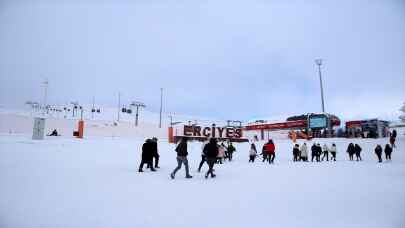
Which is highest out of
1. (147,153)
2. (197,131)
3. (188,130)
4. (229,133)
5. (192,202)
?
(188,130)

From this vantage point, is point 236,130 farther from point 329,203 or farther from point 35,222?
point 35,222

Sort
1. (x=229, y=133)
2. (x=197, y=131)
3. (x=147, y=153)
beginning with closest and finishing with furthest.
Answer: (x=147, y=153) < (x=197, y=131) < (x=229, y=133)

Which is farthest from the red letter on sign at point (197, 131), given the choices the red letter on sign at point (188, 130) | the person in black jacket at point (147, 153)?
the person in black jacket at point (147, 153)

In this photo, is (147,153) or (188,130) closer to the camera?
(147,153)

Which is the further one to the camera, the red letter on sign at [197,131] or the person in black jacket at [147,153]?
the red letter on sign at [197,131]

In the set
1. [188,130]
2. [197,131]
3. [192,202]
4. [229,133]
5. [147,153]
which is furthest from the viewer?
[229,133]

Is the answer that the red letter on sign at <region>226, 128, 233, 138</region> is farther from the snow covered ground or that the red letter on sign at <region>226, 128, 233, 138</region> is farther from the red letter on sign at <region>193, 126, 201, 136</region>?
the snow covered ground

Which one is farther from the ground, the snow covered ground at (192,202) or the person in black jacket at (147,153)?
the person in black jacket at (147,153)

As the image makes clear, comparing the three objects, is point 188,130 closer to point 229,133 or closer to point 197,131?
point 197,131

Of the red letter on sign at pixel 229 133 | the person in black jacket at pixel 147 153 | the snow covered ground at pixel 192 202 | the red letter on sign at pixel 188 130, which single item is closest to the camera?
the snow covered ground at pixel 192 202

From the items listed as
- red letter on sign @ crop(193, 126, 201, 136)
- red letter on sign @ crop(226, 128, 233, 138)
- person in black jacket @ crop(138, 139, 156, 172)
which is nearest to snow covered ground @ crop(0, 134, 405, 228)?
person in black jacket @ crop(138, 139, 156, 172)

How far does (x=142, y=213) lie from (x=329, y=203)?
421cm

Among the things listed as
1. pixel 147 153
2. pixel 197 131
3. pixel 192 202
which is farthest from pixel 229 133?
pixel 192 202

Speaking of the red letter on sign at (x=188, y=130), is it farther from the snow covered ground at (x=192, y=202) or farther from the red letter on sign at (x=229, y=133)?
the snow covered ground at (x=192, y=202)
